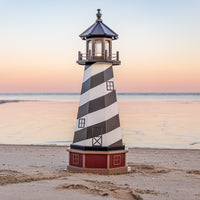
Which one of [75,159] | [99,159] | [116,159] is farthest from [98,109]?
[75,159]

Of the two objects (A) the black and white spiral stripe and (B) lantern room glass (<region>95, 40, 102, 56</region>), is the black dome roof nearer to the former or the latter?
(B) lantern room glass (<region>95, 40, 102, 56</region>)

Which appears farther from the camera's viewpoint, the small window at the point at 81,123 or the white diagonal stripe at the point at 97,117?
the small window at the point at 81,123

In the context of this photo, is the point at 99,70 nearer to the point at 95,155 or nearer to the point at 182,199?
the point at 95,155

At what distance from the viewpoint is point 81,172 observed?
39.5ft

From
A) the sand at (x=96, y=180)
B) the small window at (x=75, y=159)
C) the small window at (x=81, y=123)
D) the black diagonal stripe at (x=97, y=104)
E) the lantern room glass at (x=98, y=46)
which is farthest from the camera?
the lantern room glass at (x=98, y=46)

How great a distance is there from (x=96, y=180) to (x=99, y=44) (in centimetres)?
456

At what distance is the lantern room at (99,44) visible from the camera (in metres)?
12.2

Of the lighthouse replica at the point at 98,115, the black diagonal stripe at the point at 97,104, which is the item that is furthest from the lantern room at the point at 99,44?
the black diagonal stripe at the point at 97,104

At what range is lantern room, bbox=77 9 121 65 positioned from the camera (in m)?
12.2

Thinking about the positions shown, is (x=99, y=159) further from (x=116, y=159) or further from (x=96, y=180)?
(x=96, y=180)

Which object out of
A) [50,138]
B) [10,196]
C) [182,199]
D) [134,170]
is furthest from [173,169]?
[50,138]

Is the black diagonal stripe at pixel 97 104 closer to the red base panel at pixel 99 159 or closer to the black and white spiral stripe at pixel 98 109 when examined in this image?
the black and white spiral stripe at pixel 98 109

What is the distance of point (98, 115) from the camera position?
12.0 metres

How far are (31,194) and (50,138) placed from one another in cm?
1558
